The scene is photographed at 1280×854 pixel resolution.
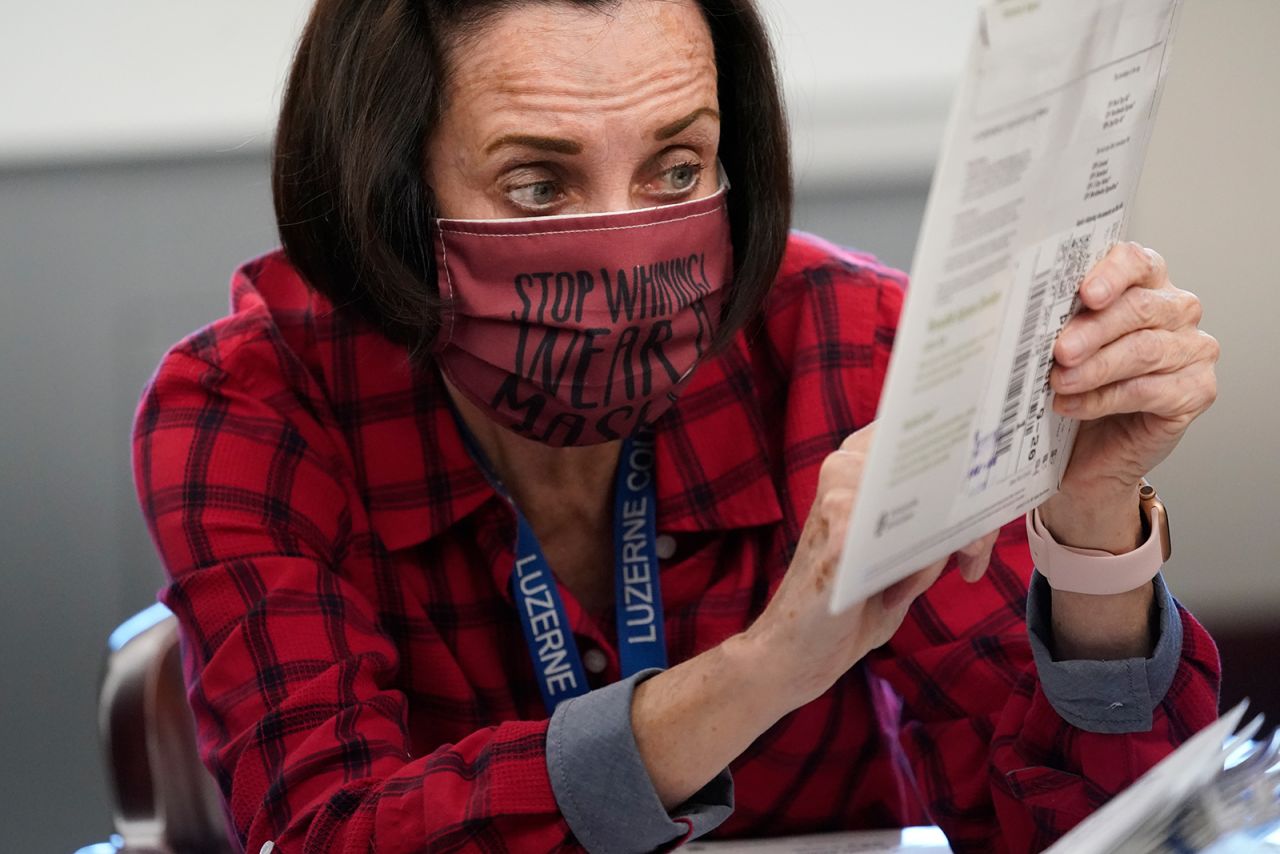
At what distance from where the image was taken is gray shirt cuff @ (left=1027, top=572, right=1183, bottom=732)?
1.06m

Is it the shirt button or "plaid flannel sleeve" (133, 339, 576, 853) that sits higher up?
"plaid flannel sleeve" (133, 339, 576, 853)

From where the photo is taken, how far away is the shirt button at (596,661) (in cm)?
129

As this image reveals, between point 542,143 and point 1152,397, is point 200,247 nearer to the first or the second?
point 542,143

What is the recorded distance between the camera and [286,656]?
115 cm

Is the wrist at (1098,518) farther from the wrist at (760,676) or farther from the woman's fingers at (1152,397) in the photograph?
the wrist at (760,676)

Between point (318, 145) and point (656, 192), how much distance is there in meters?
0.30

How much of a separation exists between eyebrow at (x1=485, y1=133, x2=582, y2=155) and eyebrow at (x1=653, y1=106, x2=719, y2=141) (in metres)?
0.07

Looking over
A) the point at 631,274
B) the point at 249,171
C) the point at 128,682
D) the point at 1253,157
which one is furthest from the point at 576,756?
the point at 1253,157

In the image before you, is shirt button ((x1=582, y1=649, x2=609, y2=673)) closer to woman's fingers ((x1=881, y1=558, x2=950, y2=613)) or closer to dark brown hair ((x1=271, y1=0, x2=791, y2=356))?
dark brown hair ((x1=271, y1=0, x2=791, y2=356))

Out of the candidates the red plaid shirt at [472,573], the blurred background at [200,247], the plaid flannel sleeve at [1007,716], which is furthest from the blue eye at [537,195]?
the blurred background at [200,247]

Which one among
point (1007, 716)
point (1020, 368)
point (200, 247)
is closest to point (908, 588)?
point (1020, 368)

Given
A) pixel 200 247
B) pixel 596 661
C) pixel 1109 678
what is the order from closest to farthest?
pixel 1109 678 < pixel 596 661 < pixel 200 247

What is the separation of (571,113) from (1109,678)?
1.92 feet

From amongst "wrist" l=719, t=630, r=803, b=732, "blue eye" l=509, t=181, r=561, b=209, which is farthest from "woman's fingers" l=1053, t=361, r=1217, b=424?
"blue eye" l=509, t=181, r=561, b=209
